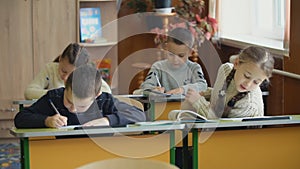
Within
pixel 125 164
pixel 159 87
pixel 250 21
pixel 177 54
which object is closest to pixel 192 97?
pixel 159 87

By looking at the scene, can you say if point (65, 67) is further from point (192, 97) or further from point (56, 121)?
point (56, 121)

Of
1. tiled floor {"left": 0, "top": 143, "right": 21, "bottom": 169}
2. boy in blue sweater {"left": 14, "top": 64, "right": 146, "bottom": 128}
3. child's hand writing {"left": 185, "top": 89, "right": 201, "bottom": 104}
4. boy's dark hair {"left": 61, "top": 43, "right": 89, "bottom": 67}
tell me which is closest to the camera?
boy in blue sweater {"left": 14, "top": 64, "right": 146, "bottom": 128}

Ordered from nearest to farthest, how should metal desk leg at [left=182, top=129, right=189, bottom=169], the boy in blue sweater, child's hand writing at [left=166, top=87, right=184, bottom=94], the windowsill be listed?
the boy in blue sweater
metal desk leg at [left=182, top=129, right=189, bottom=169]
child's hand writing at [left=166, top=87, right=184, bottom=94]
the windowsill

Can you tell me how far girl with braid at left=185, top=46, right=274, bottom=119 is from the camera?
2.98 meters

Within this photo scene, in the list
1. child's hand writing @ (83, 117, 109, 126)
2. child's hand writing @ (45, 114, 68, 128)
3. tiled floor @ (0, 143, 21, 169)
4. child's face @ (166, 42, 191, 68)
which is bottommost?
tiled floor @ (0, 143, 21, 169)

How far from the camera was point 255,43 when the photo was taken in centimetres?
509

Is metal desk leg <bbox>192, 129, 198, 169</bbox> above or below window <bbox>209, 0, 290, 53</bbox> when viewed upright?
below

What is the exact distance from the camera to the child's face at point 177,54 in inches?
162

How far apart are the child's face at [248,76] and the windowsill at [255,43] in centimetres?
124

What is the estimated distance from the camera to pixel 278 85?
4.14 metres

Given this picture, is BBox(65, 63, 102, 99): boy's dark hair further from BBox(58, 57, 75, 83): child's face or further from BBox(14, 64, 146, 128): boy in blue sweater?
BBox(58, 57, 75, 83): child's face

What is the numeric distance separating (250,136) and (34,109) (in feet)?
3.32

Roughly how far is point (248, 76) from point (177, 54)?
47.0 inches

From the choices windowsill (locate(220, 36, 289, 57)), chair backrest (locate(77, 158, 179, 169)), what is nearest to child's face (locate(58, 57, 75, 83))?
windowsill (locate(220, 36, 289, 57))
